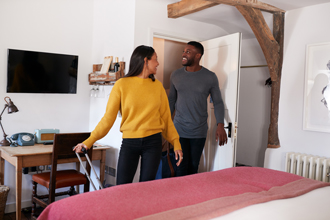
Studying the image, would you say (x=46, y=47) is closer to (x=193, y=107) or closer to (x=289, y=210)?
(x=193, y=107)

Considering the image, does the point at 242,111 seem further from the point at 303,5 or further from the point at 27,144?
the point at 27,144

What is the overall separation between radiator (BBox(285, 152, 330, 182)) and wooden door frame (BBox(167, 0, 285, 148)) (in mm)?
271

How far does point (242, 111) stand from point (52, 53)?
3.02 metres

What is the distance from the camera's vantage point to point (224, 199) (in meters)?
1.55

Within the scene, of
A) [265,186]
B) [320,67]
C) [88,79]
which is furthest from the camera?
[88,79]

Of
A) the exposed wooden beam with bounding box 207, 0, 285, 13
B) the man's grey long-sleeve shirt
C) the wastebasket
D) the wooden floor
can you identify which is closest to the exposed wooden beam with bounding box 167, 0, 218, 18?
the exposed wooden beam with bounding box 207, 0, 285, 13

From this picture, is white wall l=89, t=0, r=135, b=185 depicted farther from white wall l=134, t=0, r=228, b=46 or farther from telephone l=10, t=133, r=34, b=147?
telephone l=10, t=133, r=34, b=147

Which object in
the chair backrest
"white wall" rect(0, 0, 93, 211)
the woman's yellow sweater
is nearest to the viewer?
the woman's yellow sweater

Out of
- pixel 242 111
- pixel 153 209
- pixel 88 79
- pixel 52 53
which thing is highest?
pixel 52 53

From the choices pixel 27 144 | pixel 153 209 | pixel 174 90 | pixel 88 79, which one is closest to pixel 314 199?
pixel 153 209

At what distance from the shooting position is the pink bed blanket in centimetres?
136

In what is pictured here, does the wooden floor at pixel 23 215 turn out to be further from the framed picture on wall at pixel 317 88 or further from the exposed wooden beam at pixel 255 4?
the framed picture on wall at pixel 317 88

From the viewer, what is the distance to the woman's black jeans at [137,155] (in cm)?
219

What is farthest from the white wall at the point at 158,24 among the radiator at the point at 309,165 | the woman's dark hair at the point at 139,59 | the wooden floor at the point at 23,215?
the wooden floor at the point at 23,215
